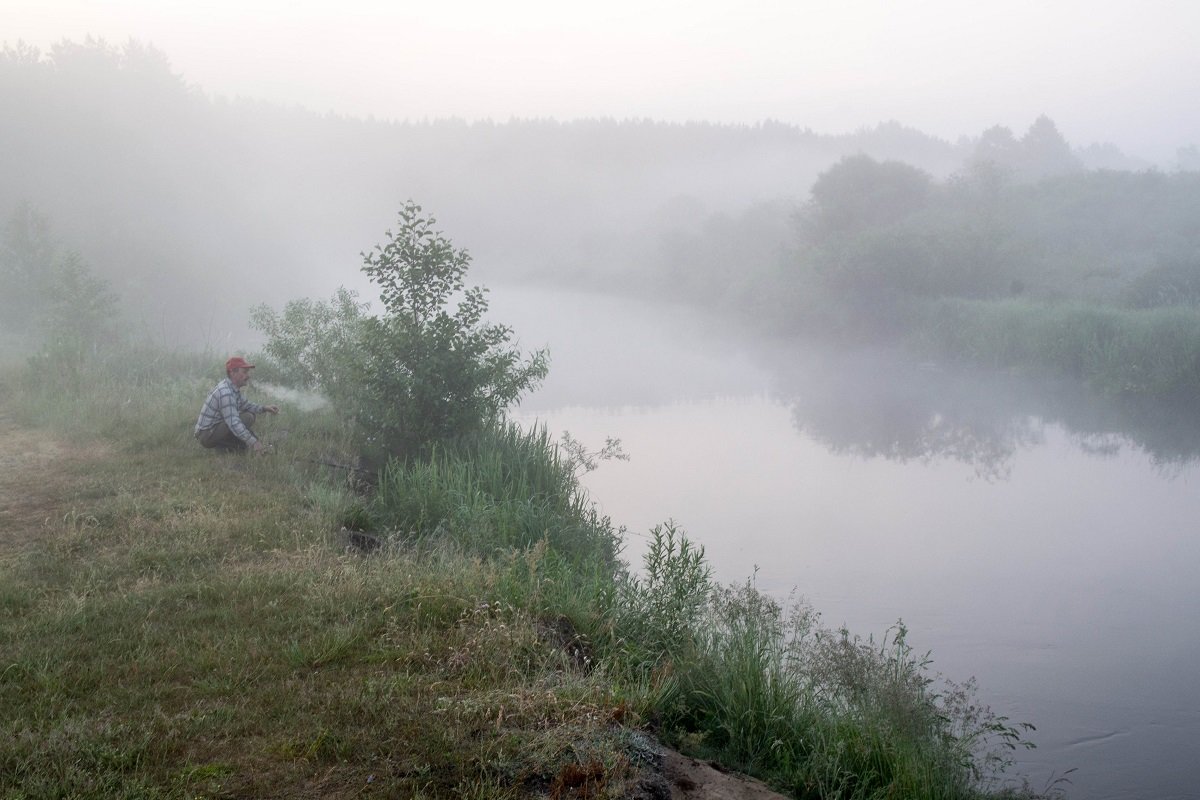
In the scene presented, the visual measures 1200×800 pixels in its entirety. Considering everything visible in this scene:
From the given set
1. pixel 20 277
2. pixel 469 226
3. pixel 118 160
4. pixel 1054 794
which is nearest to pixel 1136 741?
pixel 1054 794

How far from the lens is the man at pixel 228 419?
1071cm

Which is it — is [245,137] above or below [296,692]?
Answer: above

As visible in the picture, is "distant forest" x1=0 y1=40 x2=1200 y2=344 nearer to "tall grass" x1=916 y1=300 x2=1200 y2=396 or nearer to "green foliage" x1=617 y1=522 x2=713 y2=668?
"tall grass" x1=916 y1=300 x2=1200 y2=396

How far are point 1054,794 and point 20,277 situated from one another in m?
26.8

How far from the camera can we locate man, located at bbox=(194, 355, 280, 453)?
422 inches

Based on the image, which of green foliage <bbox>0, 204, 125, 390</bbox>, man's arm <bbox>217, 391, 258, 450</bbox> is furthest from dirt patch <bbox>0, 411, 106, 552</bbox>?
green foliage <bbox>0, 204, 125, 390</bbox>

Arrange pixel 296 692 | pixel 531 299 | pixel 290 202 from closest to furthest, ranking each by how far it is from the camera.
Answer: pixel 296 692
pixel 290 202
pixel 531 299

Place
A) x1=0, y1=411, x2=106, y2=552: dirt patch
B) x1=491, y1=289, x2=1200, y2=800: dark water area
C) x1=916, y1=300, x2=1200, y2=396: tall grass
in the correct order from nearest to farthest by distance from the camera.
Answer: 1. x1=0, y1=411, x2=106, y2=552: dirt patch
2. x1=491, y1=289, x2=1200, y2=800: dark water area
3. x1=916, y1=300, x2=1200, y2=396: tall grass

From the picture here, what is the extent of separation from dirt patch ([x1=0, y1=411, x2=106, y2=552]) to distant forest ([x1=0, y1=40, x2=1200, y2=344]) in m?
12.3

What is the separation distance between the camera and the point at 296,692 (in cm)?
482

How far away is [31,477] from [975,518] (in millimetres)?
13185

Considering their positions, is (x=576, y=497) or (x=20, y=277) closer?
(x=576, y=497)

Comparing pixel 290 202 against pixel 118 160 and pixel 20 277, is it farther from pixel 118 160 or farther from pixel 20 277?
pixel 20 277

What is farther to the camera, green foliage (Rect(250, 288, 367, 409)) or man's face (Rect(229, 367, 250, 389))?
green foliage (Rect(250, 288, 367, 409))
